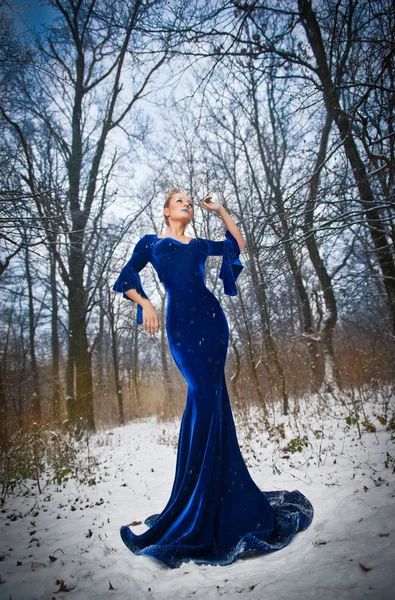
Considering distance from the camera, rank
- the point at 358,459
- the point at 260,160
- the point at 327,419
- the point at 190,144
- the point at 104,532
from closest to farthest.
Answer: the point at 104,532
the point at 358,459
the point at 327,419
the point at 260,160
the point at 190,144

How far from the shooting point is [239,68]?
3.63 m

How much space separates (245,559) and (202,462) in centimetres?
59

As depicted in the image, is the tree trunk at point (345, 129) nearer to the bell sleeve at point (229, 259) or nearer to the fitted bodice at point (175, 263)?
the bell sleeve at point (229, 259)

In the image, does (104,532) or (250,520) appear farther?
(104,532)

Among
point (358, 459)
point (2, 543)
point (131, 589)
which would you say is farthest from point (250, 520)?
point (2, 543)

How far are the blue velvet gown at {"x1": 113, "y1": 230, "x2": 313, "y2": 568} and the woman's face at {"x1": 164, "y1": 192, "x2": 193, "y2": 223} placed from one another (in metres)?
0.24

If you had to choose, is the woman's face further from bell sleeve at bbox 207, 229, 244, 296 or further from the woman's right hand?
the woman's right hand

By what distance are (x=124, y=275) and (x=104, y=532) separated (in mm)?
2282

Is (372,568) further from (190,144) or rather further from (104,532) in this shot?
(190,144)

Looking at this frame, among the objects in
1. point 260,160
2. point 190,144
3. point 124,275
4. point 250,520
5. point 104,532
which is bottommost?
point 104,532

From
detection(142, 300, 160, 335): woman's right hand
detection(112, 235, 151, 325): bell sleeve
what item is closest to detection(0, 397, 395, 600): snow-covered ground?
detection(142, 300, 160, 335): woman's right hand

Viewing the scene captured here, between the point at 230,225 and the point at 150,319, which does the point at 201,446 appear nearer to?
the point at 150,319

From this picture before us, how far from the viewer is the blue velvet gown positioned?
1977 millimetres

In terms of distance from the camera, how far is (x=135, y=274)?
2.42 m
